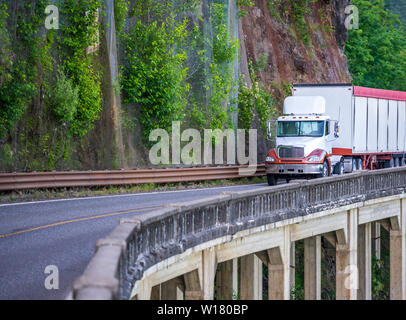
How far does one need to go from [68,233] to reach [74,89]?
38.4 feet

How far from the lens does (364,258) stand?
26.8m

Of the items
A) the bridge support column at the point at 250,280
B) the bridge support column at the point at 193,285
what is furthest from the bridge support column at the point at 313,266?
the bridge support column at the point at 193,285

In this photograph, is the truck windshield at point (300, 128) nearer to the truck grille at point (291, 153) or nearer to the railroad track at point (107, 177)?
the truck grille at point (291, 153)

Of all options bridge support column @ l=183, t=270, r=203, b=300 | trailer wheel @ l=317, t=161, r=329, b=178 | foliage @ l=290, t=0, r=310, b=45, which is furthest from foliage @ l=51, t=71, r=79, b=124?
foliage @ l=290, t=0, r=310, b=45

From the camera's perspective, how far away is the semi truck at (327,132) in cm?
2755

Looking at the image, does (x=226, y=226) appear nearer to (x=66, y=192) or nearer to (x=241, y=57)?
(x=66, y=192)

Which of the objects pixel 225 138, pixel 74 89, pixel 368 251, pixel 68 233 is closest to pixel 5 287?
pixel 68 233

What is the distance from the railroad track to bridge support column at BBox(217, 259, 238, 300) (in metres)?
4.93

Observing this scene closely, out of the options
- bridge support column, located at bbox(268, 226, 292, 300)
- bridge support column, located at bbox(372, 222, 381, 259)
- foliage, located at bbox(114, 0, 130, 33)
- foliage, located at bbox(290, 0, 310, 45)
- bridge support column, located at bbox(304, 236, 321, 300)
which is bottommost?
bridge support column, located at bbox(372, 222, 381, 259)

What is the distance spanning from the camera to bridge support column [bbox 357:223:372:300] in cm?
2664

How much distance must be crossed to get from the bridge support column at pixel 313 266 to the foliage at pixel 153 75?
950 centimetres

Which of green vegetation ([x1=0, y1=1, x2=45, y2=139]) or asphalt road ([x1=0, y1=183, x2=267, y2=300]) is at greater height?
green vegetation ([x1=0, y1=1, x2=45, y2=139])

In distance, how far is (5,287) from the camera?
9453 millimetres

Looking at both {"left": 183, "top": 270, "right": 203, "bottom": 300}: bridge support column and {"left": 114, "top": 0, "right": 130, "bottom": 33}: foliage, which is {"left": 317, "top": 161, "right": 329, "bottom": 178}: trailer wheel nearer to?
{"left": 114, "top": 0, "right": 130, "bottom": 33}: foliage
